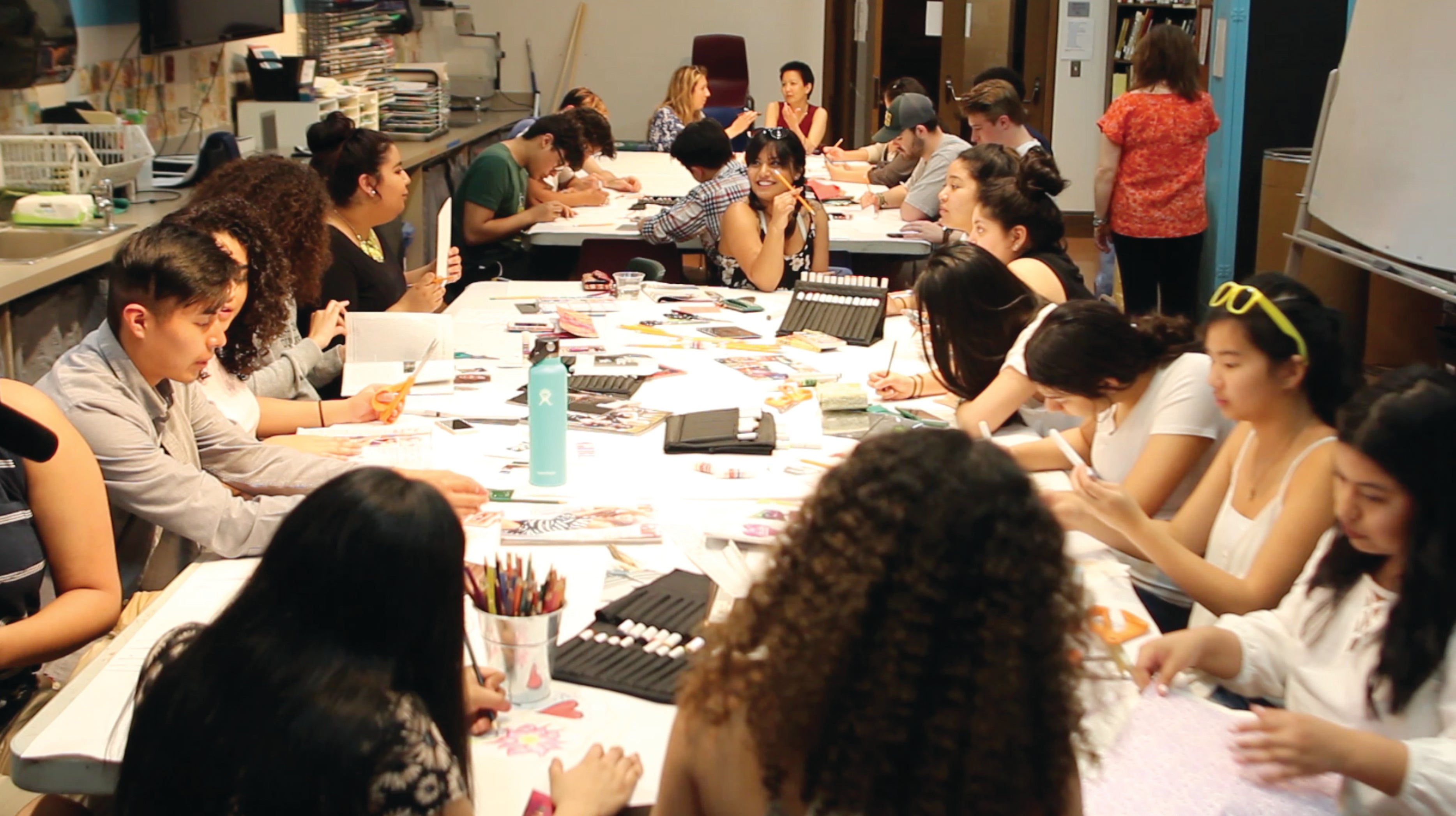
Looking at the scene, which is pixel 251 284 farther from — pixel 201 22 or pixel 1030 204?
pixel 201 22

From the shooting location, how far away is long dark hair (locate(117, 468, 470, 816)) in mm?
1215

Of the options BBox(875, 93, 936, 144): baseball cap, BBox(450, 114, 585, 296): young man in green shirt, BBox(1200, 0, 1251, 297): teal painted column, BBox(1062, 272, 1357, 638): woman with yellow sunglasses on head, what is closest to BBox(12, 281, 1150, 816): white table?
BBox(1062, 272, 1357, 638): woman with yellow sunglasses on head

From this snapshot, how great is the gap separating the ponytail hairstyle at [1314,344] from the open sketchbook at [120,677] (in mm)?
1559

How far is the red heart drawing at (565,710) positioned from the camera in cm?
163

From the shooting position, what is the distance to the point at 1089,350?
2.40 m

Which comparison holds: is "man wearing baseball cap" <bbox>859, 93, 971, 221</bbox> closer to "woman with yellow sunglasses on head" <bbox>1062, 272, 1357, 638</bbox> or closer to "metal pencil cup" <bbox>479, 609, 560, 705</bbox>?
"woman with yellow sunglasses on head" <bbox>1062, 272, 1357, 638</bbox>

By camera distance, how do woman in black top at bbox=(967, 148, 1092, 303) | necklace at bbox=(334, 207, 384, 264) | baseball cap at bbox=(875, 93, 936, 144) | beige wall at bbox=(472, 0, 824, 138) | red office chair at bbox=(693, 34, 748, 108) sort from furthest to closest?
1. beige wall at bbox=(472, 0, 824, 138)
2. red office chair at bbox=(693, 34, 748, 108)
3. baseball cap at bbox=(875, 93, 936, 144)
4. necklace at bbox=(334, 207, 384, 264)
5. woman in black top at bbox=(967, 148, 1092, 303)

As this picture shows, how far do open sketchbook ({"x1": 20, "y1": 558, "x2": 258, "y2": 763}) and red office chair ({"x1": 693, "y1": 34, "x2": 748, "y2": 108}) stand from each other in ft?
26.6

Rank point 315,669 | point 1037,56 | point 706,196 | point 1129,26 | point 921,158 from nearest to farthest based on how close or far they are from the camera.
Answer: point 315,669 < point 706,196 < point 921,158 < point 1129,26 < point 1037,56

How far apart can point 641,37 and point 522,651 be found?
8.98m

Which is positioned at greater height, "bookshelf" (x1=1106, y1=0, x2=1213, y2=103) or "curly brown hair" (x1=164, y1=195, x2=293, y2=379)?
"bookshelf" (x1=1106, y1=0, x2=1213, y2=103)

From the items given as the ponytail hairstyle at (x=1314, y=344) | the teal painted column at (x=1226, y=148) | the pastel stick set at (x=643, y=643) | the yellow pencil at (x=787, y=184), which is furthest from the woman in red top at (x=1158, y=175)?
the pastel stick set at (x=643, y=643)

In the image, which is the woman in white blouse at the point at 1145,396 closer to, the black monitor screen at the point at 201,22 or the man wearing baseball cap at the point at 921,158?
the man wearing baseball cap at the point at 921,158

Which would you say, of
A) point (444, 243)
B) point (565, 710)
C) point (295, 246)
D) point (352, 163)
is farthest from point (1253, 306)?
point (352, 163)
